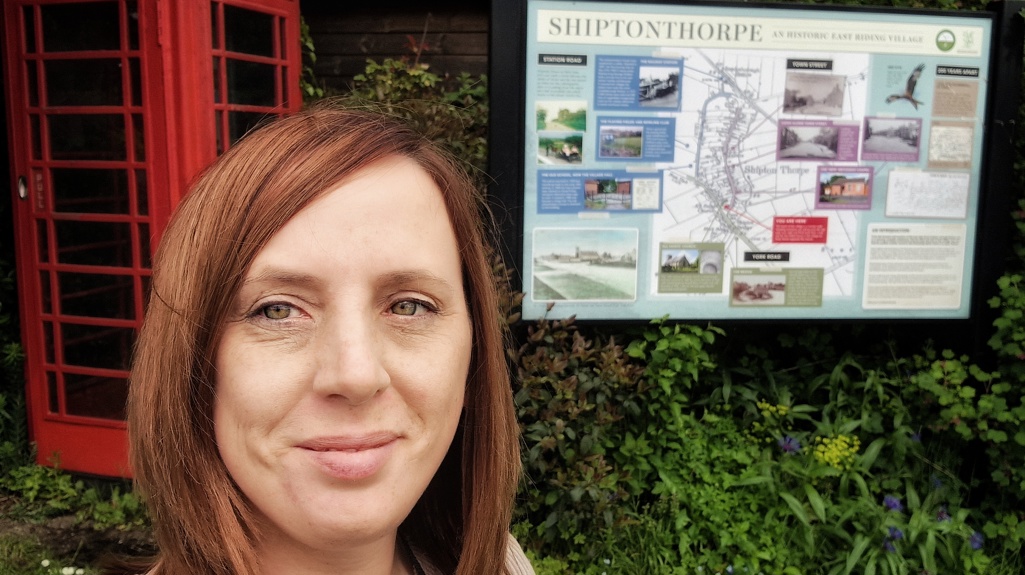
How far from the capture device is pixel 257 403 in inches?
34.9

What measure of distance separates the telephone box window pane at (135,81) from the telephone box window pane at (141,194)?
31 centimetres

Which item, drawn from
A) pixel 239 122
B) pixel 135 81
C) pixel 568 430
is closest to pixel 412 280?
pixel 568 430

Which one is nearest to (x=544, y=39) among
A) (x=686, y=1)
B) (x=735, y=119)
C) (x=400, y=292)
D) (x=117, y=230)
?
(x=686, y=1)

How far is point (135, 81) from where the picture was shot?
11.0 ft

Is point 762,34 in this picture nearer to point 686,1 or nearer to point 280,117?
point 686,1

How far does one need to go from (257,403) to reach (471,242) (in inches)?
15.8

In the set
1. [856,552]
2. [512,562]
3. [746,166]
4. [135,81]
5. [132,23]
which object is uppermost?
[132,23]

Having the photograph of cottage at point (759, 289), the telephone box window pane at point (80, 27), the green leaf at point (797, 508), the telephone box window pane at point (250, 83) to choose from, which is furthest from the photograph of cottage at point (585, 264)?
the telephone box window pane at point (80, 27)

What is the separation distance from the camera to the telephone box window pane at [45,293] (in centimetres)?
376

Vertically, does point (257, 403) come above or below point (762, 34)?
below

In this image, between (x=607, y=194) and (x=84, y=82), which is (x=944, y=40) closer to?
(x=607, y=194)

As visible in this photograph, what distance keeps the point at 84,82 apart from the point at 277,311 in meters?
3.22

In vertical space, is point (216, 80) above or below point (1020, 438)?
above

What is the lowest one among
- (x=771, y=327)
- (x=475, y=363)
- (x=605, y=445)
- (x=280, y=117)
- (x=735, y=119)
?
(x=605, y=445)
